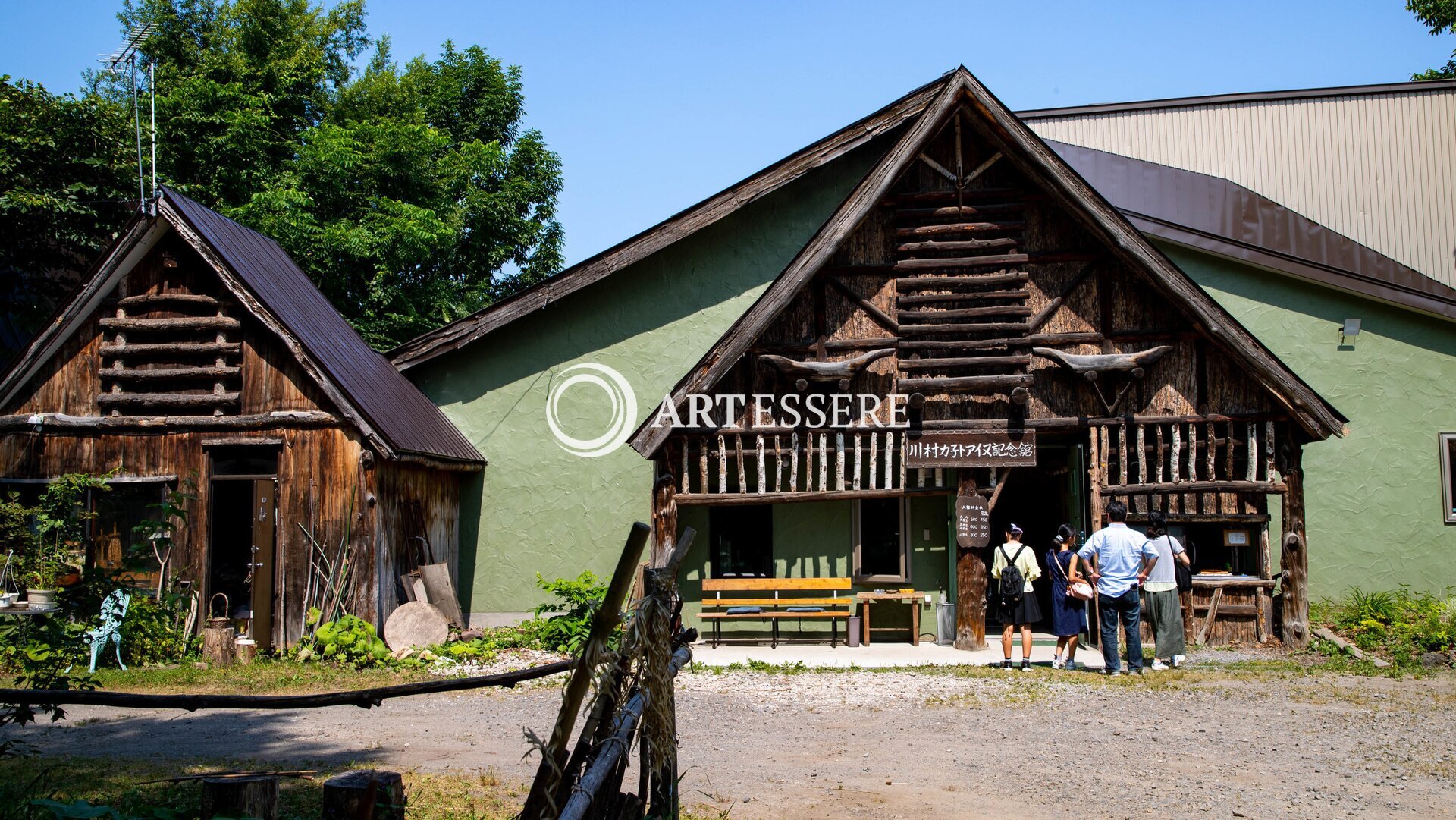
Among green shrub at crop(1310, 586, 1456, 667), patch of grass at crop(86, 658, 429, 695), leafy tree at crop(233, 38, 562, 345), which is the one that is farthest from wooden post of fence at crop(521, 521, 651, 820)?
leafy tree at crop(233, 38, 562, 345)

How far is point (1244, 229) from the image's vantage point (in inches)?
744

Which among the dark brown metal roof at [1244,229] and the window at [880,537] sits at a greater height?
the dark brown metal roof at [1244,229]

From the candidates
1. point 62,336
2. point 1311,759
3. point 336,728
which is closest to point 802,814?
point 1311,759

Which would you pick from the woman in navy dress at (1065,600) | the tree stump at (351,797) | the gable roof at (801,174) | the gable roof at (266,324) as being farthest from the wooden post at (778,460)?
the tree stump at (351,797)

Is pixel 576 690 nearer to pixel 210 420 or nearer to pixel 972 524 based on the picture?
pixel 972 524

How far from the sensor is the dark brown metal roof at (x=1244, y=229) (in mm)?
16688

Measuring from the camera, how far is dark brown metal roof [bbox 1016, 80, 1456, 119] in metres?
23.5

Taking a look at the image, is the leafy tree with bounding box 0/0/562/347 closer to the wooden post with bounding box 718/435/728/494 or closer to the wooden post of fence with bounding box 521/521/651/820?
the wooden post with bounding box 718/435/728/494

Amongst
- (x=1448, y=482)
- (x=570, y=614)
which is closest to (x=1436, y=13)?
(x=1448, y=482)

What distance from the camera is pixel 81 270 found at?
2242cm

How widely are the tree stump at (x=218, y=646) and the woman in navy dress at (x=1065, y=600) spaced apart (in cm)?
990

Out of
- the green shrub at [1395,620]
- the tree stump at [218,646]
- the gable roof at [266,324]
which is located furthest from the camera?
the gable roof at [266,324]

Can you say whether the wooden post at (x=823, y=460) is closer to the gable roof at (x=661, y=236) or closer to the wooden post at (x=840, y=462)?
the wooden post at (x=840, y=462)

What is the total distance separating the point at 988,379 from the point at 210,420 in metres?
10.2
